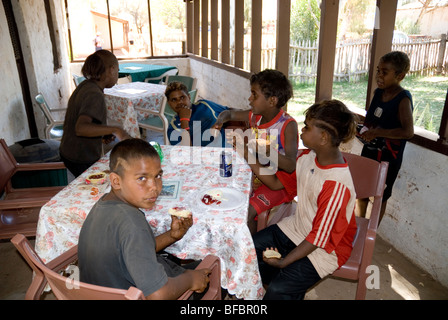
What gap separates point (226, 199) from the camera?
195cm

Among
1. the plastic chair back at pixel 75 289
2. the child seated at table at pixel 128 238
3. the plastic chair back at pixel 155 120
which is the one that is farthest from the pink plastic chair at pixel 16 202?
the plastic chair back at pixel 155 120

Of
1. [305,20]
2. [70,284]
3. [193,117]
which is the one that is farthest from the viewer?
[305,20]

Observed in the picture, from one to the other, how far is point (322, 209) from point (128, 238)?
1003mm

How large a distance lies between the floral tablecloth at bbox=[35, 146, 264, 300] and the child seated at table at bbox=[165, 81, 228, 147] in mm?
1098

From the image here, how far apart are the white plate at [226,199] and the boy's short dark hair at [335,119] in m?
0.60

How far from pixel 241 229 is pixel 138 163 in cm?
62

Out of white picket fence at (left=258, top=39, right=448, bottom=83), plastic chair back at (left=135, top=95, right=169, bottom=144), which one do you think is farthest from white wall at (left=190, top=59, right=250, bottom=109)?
plastic chair back at (left=135, top=95, right=169, bottom=144)

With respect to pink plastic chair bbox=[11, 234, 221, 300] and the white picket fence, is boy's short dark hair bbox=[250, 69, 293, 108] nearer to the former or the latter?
pink plastic chair bbox=[11, 234, 221, 300]

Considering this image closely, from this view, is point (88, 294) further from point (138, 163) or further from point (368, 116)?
point (368, 116)

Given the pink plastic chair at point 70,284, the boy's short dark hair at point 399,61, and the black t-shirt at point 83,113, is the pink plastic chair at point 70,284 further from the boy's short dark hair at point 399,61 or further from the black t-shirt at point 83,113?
the boy's short dark hair at point 399,61

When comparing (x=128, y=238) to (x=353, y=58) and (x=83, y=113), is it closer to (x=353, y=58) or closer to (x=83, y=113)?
(x=83, y=113)

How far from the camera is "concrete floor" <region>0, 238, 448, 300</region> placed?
2510 mm

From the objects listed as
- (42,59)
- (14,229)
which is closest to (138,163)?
(14,229)

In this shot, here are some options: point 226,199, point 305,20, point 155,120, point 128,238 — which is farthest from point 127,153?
point 305,20
